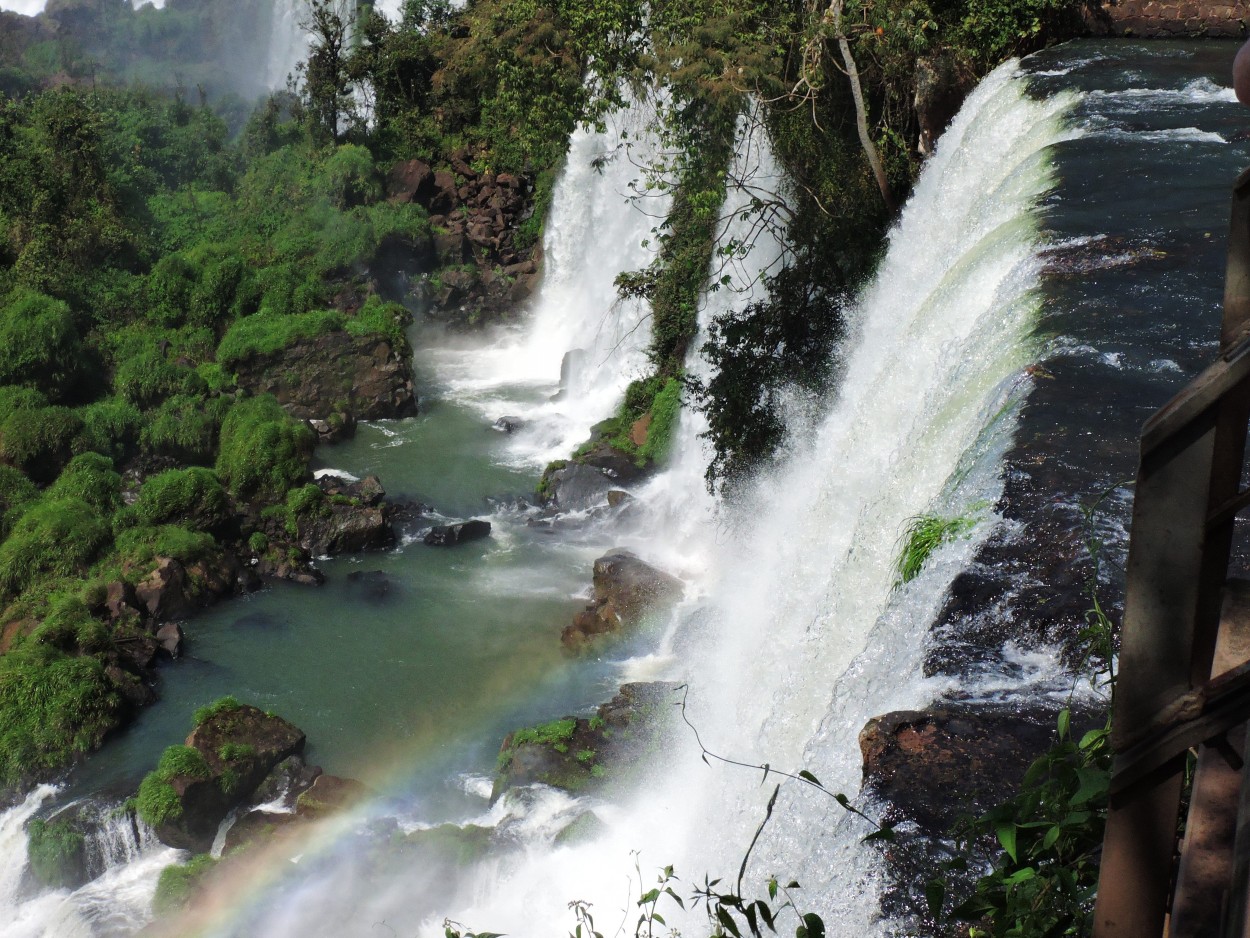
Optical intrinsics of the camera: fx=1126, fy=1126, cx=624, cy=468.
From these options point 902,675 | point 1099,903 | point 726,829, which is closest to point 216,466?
point 726,829

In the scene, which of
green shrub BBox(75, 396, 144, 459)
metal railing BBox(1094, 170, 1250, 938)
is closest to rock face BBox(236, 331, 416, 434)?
green shrub BBox(75, 396, 144, 459)

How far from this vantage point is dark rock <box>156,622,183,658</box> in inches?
553

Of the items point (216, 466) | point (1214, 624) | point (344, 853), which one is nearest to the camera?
point (1214, 624)

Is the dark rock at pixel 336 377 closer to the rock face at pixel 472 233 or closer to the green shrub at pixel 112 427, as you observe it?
the green shrub at pixel 112 427

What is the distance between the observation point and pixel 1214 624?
156cm

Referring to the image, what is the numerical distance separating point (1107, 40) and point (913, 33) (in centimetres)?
274

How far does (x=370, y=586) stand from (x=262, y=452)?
147 inches

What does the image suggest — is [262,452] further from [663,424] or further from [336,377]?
Result: [663,424]

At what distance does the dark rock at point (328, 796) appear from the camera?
10938mm

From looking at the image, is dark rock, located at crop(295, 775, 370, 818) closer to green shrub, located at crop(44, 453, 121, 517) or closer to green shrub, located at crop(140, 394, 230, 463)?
green shrub, located at crop(44, 453, 121, 517)

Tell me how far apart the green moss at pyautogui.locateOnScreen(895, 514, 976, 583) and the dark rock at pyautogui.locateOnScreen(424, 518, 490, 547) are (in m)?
10.9

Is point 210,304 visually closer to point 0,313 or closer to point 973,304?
point 0,313

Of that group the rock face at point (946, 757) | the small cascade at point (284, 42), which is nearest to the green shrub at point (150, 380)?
the rock face at point (946, 757)

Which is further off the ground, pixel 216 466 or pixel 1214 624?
pixel 1214 624
